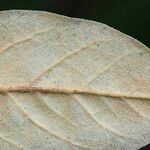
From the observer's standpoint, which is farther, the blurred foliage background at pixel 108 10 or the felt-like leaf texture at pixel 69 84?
the blurred foliage background at pixel 108 10

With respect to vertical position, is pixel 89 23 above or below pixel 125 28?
above

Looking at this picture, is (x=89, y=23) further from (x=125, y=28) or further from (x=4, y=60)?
(x=125, y=28)

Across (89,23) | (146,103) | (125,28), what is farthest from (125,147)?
(125,28)

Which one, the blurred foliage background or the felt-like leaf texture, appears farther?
the blurred foliage background
